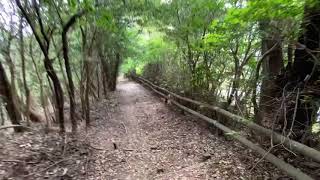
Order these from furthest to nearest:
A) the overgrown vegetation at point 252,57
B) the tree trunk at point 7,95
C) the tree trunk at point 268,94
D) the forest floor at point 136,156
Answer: the tree trunk at point 7,95 < the forest floor at point 136,156 < the tree trunk at point 268,94 < the overgrown vegetation at point 252,57

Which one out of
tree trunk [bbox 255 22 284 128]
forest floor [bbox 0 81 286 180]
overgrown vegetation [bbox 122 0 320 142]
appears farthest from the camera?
forest floor [bbox 0 81 286 180]

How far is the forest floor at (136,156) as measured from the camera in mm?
5117

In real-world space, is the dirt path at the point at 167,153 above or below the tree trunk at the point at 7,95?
below

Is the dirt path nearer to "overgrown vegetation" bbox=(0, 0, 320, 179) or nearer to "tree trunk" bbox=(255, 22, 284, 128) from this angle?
"overgrown vegetation" bbox=(0, 0, 320, 179)

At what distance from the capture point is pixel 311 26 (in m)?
4.16

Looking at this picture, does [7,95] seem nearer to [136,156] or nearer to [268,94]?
[136,156]

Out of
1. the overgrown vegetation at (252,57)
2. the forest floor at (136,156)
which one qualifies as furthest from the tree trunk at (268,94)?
the forest floor at (136,156)

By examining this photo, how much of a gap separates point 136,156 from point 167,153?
2.55 ft

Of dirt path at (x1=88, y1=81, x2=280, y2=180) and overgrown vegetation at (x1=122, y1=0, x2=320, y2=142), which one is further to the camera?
dirt path at (x1=88, y1=81, x2=280, y2=180)

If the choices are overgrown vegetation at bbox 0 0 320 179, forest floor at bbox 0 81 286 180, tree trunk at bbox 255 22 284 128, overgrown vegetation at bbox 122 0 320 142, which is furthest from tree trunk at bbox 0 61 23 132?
tree trunk at bbox 255 22 284 128

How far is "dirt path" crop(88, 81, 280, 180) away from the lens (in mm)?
5141

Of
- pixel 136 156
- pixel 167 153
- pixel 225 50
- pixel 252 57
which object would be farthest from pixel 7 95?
pixel 252 57

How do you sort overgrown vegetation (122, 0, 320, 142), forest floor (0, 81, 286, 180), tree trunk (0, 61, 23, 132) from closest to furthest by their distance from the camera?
1. overgrown vegetation (122, 0, 320, 142)
2. forest floor (0, 81, 286, 180)
3. tree trunk (0, 61, 23, 132)

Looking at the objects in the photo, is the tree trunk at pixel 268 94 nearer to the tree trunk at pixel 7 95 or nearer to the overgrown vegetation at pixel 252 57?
the overgrown vegetation at pixel 252 57
